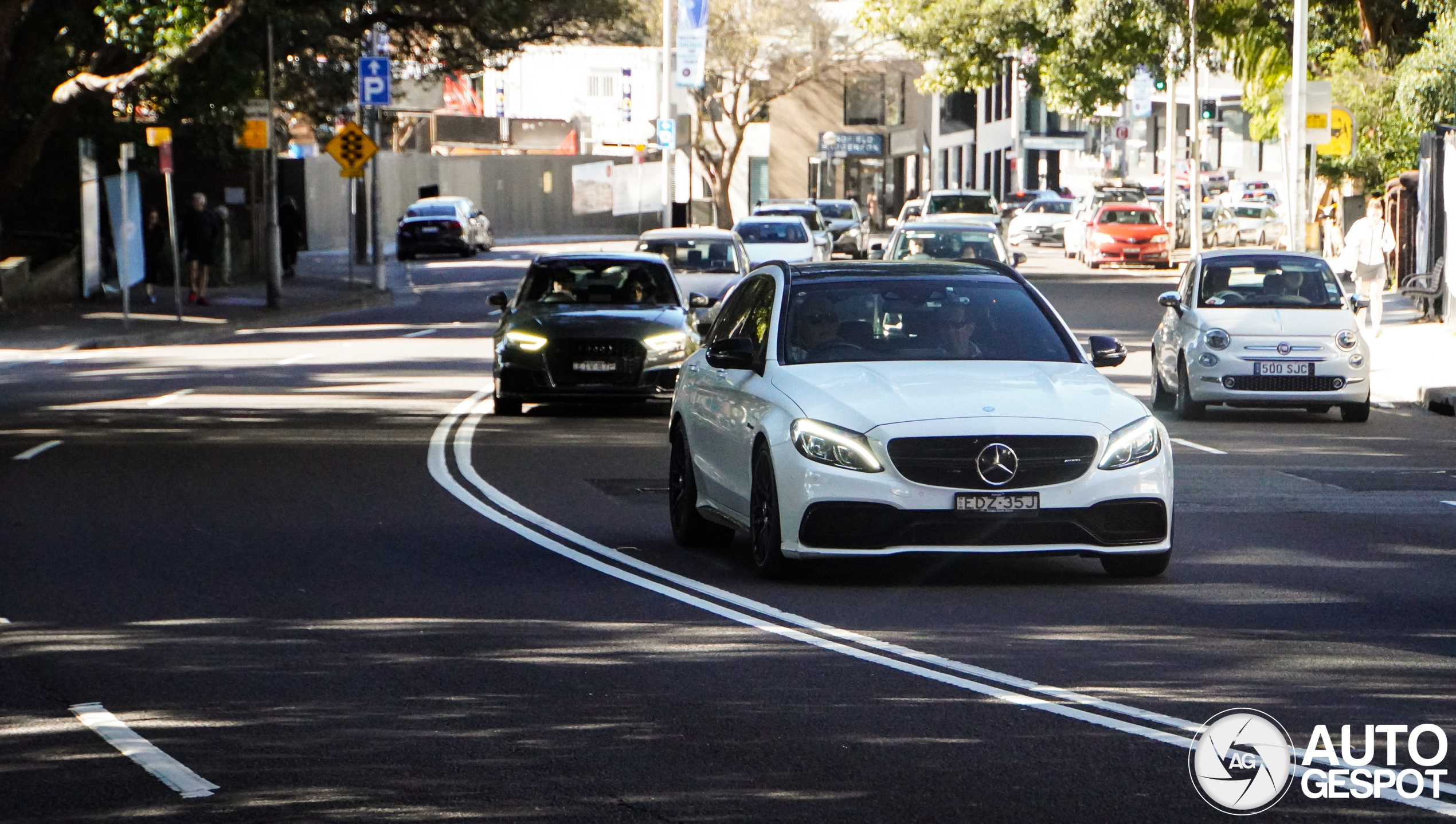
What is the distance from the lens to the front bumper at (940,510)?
9.87 meters

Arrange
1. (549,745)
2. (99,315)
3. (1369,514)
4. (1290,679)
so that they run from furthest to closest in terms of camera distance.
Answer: (99,315) < (1369,514) < (1290,679) < (549,745)

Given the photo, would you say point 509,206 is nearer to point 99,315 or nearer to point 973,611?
point 99,315

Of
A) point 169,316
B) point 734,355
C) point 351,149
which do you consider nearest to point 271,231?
point 169,316

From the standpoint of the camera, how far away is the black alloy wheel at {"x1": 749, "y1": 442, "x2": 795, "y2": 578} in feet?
33.4

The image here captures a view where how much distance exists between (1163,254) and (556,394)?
3278 centimetres

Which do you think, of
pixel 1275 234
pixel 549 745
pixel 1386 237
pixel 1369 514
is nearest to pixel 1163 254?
pixel 1275 234

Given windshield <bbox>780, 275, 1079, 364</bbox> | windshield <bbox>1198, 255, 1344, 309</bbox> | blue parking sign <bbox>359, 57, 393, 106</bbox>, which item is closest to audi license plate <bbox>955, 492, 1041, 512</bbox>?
windshield <bbox>780, 275, 1079, 364</bbox>

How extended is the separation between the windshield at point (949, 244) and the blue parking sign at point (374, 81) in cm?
1540

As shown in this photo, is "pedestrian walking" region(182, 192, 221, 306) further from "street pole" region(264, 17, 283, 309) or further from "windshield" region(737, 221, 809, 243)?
"windshield" region(737, 221, 809, 243)

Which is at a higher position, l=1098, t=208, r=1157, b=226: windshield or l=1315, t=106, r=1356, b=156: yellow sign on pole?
l=1315, t=106, r=1356, b=156: yellow sign on pole

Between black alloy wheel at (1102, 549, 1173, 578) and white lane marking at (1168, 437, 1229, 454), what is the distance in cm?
662

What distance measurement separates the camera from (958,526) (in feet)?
32.5

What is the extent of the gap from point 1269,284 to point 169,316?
69.0 ft

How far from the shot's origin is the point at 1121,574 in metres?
10.6
